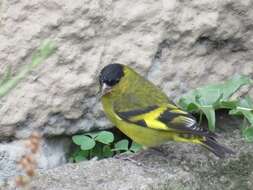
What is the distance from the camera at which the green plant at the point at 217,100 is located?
3.25m

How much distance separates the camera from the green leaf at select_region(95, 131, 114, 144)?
316 cm

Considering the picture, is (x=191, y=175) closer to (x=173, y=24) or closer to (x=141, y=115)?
(x=141, y=115)

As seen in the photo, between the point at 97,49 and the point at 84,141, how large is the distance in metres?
0.45

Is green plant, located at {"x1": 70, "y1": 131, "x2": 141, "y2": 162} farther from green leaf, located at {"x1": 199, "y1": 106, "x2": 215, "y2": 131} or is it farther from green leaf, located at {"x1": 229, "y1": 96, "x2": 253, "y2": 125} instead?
green leaf, located at {"x1": 229, "y1": 96, "x2": 253, "y2": 125}

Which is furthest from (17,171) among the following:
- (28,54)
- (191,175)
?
(191,175)

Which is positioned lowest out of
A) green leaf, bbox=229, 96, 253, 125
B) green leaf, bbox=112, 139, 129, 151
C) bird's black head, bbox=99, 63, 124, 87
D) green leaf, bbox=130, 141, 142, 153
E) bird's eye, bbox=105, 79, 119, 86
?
green leaf, bbox=130, 141, 142, 153

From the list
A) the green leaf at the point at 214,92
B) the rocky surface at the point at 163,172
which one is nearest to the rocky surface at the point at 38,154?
the rocky surface at the point at 163,172

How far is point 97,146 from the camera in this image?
3.31m

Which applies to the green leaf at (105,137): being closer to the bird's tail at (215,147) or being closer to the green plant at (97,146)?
the green plant at (97,146)

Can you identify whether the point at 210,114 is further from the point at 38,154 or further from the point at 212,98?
the point at 38,154

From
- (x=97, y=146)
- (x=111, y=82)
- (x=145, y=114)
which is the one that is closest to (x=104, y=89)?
(x=111, y=82)

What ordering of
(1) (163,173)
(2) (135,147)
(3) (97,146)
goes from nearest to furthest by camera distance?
1. (1) (163,173)
2. (3) (97,146)
3. (2) (135,147)

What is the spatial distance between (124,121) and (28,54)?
58 cm

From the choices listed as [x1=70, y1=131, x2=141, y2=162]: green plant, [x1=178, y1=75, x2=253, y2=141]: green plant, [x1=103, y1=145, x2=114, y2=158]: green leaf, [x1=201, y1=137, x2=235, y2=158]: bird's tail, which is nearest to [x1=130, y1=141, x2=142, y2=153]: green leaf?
[x1=70, y1=131, x2=141, y2=162]: green plant
